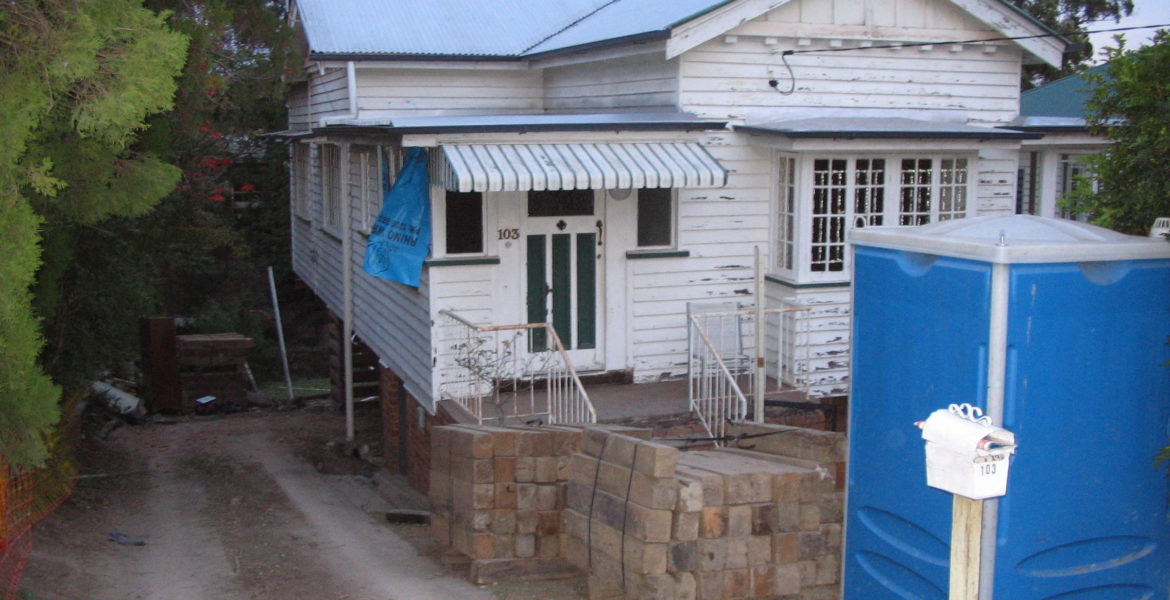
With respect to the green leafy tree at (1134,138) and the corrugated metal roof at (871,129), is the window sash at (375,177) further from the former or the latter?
the green leafy tree at (1134,138)

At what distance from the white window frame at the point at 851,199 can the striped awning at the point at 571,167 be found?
1.26 meters

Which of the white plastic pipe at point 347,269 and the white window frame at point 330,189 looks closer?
the white plastic pipe at point 347,269

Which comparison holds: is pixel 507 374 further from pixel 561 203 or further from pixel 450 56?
pixel 450 56

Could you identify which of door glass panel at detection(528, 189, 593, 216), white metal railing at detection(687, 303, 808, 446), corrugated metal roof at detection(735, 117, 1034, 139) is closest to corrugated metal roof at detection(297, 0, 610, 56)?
door glass panel at detection(528, 189, 593, 216)

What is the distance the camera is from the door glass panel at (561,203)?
37.5ft

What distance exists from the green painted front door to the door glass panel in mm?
37

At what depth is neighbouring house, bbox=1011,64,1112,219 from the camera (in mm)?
12945

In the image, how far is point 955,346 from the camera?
597 cm

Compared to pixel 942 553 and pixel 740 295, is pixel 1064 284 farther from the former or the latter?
pixel 740 295

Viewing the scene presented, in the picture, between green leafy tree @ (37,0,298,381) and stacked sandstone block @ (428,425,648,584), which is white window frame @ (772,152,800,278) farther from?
green leafy tree @ (37,0,298,381)

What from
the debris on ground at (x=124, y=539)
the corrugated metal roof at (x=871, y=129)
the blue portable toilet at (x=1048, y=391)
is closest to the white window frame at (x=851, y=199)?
the corrugated metal roof at (x=871, y=129)

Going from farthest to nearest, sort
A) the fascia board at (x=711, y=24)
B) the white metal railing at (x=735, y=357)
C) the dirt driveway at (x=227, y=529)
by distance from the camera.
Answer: the fascia board at (x=711, y=24) < the white metal railing at (x=735, y=357) < the dirt driveway at (x=227, y=529)

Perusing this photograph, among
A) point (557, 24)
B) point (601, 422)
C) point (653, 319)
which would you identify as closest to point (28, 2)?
point (601, 422)

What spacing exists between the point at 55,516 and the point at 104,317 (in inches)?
124
